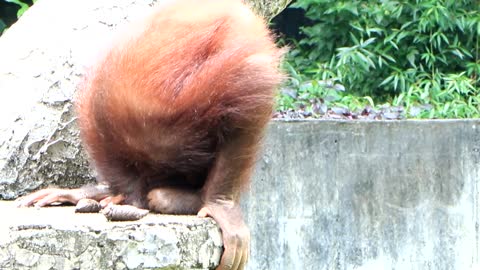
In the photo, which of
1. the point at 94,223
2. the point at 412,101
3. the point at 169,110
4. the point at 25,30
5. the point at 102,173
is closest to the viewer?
the point at 94,223

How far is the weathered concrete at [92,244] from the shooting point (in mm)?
2359

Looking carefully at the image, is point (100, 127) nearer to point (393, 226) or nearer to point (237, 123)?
point (237, 123)

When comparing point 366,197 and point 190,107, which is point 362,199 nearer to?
point 366,197

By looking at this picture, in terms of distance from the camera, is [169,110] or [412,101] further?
[412,101]

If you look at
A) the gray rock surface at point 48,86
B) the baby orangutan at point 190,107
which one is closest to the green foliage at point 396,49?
the gray rock surface at point 48,86

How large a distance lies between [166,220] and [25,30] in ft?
4.28

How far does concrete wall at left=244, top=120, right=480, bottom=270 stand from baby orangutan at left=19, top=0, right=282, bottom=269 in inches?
92.4

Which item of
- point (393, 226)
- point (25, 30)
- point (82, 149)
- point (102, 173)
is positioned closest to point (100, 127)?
point (102, 173)

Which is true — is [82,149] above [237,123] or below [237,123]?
below

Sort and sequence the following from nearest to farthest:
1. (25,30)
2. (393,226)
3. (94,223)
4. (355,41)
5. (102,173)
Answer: (94,223) < (102,173) < (25,30) < (393,226) < (355,41)

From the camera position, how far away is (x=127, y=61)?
2.67 meters

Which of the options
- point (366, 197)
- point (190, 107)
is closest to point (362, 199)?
point (366, 197)

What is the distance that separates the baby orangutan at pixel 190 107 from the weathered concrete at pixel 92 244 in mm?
191

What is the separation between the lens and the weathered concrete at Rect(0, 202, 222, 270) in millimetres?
2359
